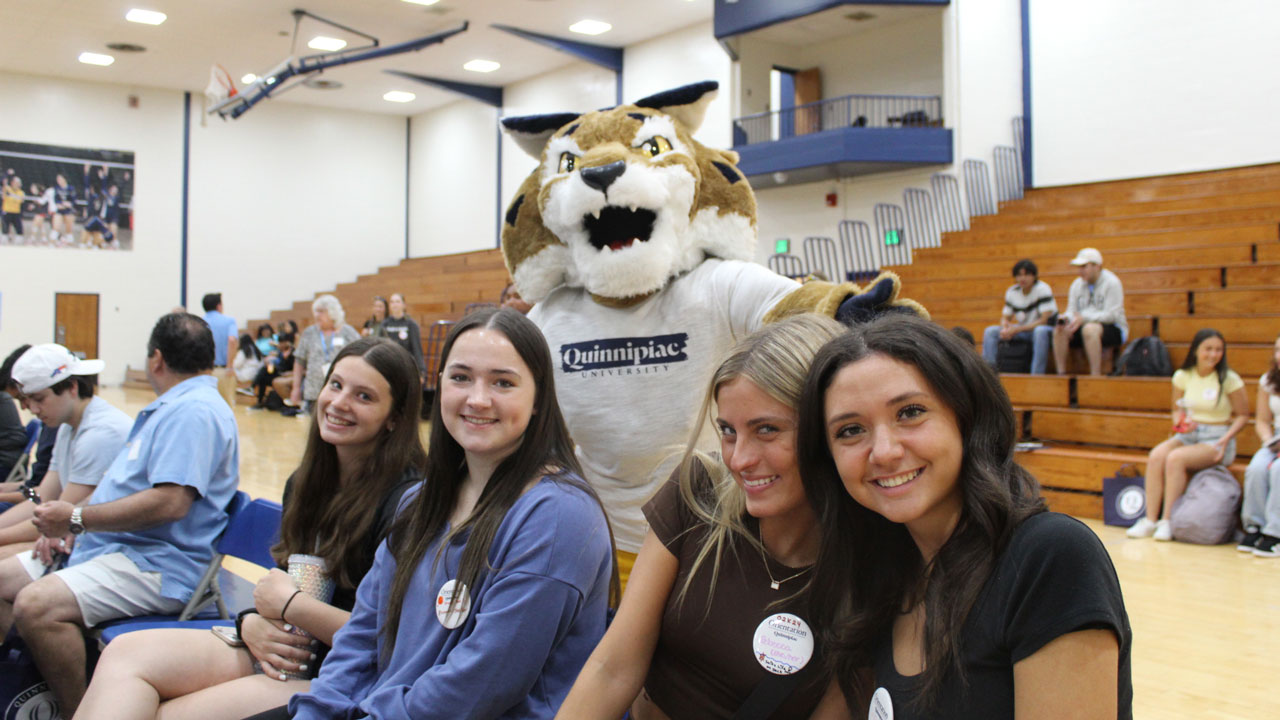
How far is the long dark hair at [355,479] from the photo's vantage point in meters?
1.98

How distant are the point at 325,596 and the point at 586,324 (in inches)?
33.1

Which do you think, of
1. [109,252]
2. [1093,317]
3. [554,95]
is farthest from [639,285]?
[109,252]

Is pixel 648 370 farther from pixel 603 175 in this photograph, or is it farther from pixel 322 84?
pixel 322 84

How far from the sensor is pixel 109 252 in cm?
1480

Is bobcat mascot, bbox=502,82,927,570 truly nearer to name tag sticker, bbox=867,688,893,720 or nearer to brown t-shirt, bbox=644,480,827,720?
brown t-shirt, bbox=644,480,827,720

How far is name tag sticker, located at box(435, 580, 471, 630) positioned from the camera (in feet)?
5.03

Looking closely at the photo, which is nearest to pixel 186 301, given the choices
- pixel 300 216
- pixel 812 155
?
pixel 300 216

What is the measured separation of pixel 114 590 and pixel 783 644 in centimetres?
191

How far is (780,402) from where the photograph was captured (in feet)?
4.15

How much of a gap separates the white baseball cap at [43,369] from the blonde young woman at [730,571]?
228 centimetres

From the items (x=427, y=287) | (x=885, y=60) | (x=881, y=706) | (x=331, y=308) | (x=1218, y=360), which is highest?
(x=885, y=60)

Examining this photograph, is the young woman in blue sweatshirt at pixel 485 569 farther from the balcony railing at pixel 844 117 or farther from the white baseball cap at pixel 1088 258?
the balcony railing at pixel 844 117

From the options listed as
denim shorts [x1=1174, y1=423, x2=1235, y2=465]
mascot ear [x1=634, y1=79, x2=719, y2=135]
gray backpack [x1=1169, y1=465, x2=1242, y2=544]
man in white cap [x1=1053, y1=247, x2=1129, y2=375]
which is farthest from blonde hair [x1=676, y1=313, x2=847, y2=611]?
man in white cap [x1=1053, y1=247, x2=1129, y2=375]

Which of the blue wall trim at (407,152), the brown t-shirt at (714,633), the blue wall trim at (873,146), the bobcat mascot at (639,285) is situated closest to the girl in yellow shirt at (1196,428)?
the bobcat mascot at (639,285)
